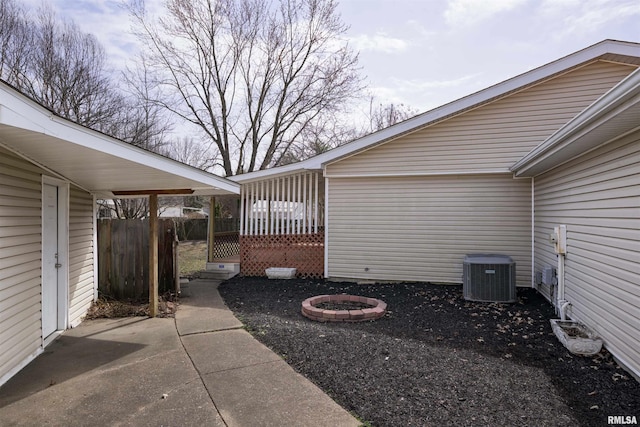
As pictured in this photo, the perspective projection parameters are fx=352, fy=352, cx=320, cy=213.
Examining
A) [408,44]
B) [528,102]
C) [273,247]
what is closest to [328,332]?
[273,247]

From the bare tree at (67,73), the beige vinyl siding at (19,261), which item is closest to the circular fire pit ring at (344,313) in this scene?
the beige vinyl siding at (19,261)

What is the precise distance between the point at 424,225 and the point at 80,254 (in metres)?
6.60

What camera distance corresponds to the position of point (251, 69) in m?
20.1

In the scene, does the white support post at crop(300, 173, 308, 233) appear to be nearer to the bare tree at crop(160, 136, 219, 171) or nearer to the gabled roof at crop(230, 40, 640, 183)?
the gabled roof at crop(230, 40, 640, 183)

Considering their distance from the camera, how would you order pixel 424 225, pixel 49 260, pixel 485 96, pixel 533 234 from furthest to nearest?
1. pixel 424 225
2. pixel 533 234
3. pixel 485 96
4. pixel 49 260

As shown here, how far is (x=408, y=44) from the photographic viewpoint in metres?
9.60

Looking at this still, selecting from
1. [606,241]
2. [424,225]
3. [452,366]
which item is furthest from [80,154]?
[424,225]

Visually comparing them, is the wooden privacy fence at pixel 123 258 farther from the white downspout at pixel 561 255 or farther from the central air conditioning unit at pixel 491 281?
the white downspout at pixel 561 255

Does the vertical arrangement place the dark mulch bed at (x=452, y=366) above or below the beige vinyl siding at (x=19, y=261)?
below

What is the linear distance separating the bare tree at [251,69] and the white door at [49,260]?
15996 millimetres

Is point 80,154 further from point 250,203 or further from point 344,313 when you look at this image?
point 250,203

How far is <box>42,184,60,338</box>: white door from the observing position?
14.5 ft

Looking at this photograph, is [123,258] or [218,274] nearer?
[123,258]

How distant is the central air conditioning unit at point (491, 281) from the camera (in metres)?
6.32
